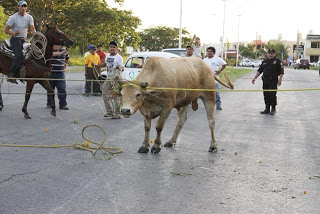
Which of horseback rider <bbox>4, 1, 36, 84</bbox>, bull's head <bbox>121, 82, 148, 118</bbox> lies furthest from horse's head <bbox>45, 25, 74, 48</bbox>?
bull's head <bbox>121, 82, 148, 118</bbox>

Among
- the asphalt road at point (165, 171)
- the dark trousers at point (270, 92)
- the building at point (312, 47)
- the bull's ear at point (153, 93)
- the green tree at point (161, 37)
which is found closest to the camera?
the asphalt road at point (165, 171)

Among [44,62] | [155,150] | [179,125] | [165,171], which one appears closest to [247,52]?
[44,62]

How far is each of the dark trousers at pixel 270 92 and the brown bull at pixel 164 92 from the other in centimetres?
606

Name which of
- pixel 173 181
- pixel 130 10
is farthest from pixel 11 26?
pixel 130 10

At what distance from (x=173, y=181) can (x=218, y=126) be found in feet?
17.1

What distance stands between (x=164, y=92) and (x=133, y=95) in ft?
2.32

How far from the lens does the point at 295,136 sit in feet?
33.3

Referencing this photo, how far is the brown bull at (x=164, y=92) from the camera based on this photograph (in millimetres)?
6992

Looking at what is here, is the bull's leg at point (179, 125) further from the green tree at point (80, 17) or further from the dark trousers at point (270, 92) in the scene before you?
the green tree at point (80, 17)

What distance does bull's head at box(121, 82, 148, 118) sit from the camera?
22.5 ft

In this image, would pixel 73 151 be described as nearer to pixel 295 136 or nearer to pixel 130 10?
pixel 295 136

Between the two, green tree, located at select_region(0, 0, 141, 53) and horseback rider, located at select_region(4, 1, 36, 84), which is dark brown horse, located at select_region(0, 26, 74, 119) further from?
green tree, located at select_region(0, 0, 141, 53)

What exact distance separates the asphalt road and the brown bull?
676 mm

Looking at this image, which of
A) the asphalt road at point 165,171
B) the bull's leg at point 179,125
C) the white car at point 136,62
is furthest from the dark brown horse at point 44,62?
the white car at point 136,62
